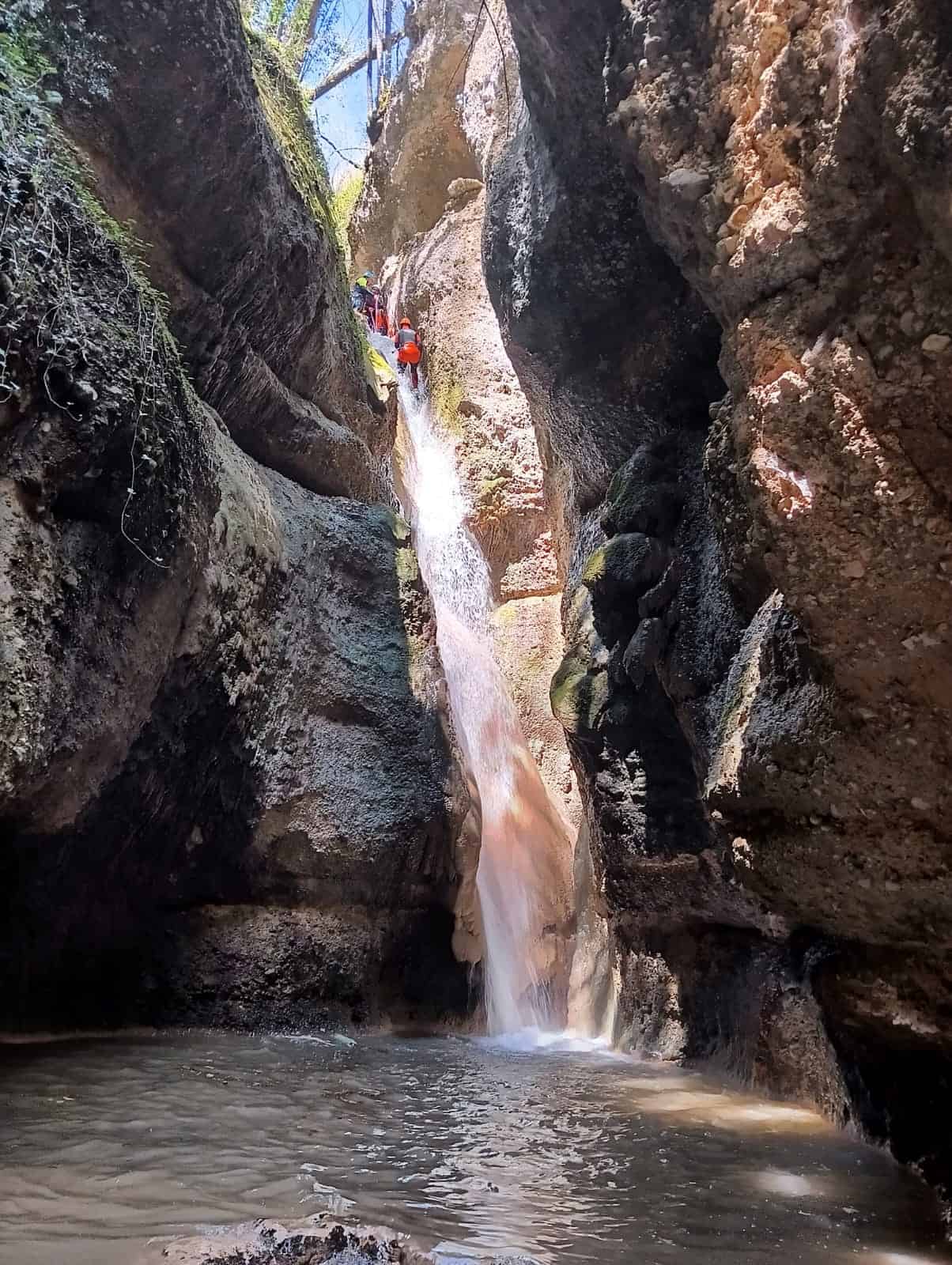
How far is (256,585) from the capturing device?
22.3 feet

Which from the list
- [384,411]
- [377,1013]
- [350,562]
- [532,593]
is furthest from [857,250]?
[532,593]

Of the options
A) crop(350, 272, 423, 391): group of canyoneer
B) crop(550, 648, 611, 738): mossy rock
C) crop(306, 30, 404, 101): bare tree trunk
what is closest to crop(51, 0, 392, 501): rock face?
crop(550, 648, 611, 738): mossy rock

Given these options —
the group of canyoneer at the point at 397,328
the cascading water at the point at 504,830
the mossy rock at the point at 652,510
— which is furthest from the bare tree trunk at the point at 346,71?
the mossy rock at the point at 652,510

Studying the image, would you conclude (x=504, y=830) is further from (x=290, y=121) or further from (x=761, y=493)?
(x=761, y=493)

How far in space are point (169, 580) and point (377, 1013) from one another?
4090mm

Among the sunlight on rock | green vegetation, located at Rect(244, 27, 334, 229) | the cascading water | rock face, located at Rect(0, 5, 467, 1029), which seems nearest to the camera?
the sunlight on rock

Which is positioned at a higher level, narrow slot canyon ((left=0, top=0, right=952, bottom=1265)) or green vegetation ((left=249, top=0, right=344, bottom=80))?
green vegetation ((left=249, top=0, right=344, bottom=80))

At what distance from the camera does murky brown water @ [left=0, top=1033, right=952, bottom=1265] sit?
2.52 m

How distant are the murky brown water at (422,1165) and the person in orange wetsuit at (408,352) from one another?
15077mm

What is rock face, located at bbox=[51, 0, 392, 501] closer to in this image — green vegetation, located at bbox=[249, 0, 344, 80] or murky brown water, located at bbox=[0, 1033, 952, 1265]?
green vegetation, located at bbox=[249, 0, 344, 80]

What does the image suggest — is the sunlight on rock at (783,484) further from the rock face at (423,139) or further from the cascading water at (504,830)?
the rock face at (423,139)

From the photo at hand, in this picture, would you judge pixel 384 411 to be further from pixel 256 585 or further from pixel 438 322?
pixel 438 322

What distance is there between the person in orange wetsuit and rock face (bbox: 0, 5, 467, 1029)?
335 inches

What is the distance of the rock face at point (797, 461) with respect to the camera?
2996 mm
